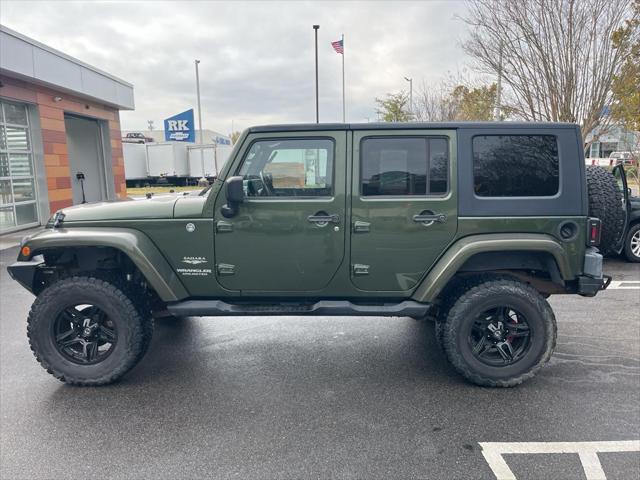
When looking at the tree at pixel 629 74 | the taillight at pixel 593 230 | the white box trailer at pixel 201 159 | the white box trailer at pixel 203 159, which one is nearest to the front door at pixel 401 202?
the taillight at pixel 593 230

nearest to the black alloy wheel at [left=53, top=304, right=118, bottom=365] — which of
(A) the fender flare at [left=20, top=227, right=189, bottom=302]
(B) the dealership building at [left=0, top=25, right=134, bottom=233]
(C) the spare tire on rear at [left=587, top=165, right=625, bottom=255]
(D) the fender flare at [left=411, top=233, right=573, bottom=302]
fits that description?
(A) the fender flare at [left=20, top=227, right=189, bottom=302]

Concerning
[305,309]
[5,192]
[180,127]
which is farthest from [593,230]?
[180,127]

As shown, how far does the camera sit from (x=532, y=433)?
2.86m

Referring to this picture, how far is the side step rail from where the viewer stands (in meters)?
3.46

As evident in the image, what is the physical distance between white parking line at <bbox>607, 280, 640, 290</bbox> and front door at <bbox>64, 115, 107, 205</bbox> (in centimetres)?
1534

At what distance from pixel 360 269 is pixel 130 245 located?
5.65 ft

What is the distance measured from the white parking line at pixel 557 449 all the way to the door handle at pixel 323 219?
1763 mm

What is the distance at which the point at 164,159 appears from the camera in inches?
1143

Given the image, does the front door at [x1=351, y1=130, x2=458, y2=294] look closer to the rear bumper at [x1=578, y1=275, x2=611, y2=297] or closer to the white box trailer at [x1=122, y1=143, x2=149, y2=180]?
the rear bumper at [x1=578, y1=275, x2=611, y2=297]

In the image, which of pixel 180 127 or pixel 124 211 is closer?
pixel 124 211

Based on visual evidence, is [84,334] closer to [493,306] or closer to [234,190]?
[234,190]

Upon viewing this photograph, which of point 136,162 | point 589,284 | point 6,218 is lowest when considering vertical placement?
point 6,218

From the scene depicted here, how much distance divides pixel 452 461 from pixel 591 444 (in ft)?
2.88

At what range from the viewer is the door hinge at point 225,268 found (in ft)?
11.6
